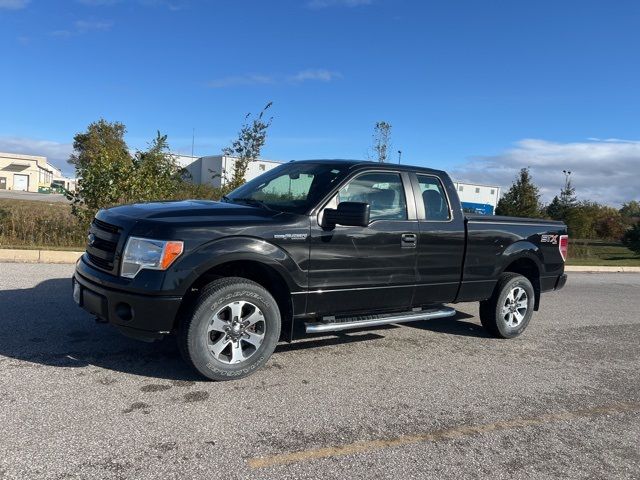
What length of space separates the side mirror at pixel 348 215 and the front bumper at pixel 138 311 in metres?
1.50

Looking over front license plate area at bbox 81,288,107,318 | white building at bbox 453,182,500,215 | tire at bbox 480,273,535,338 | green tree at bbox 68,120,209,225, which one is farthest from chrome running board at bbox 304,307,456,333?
white building at bbox 453,182,500,215

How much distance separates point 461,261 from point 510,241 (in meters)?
0.90

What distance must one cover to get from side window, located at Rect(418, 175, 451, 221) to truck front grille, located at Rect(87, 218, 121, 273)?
3156 millimetres

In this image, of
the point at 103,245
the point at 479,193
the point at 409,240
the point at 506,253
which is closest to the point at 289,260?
the point at 409,240

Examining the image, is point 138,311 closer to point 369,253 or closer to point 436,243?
point 369,253

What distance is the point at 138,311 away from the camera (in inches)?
163

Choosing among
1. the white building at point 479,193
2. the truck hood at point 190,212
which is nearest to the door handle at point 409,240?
the truck hood at point 190,212

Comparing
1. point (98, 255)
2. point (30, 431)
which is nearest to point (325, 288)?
point (98, 255)

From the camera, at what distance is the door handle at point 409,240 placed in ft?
17.7

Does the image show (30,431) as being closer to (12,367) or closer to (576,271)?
(12,367)

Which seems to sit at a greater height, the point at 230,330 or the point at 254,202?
the point at 254,202

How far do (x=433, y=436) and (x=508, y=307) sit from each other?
10.7ft

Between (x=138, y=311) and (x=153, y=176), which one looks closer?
(x=138, y=311)

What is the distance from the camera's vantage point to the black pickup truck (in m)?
4.22
